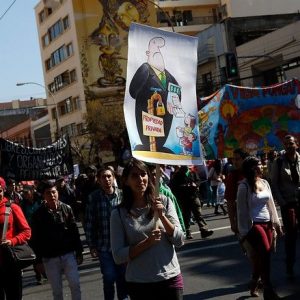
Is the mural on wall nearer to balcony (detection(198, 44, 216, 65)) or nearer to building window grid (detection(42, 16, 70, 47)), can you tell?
building window grid (detection(42, 16, 70, 47))

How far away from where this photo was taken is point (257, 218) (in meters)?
7.16

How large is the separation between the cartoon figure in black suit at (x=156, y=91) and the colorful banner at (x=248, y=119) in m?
8.86

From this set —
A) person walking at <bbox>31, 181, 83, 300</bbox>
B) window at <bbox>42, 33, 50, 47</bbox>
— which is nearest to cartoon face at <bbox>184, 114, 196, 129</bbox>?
person walking at <bbox>31, 181, 83, 300</bbox>

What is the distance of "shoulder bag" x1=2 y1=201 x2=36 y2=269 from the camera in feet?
21.9

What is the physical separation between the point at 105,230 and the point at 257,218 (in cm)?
160

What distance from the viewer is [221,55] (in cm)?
4616

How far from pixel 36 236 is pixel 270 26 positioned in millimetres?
44267

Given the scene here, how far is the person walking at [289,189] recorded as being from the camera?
8211mm

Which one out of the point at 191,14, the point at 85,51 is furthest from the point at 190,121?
the point at 191,14

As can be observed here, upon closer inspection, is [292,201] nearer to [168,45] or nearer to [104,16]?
[168,45]

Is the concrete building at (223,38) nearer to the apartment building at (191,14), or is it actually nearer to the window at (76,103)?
the apartment building at (191,14)

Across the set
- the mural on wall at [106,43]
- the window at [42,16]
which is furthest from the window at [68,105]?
the window at [42,16]

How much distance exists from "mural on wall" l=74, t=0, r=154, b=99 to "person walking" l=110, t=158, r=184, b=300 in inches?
2527

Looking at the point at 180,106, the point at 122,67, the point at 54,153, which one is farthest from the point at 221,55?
the point at 180,106
